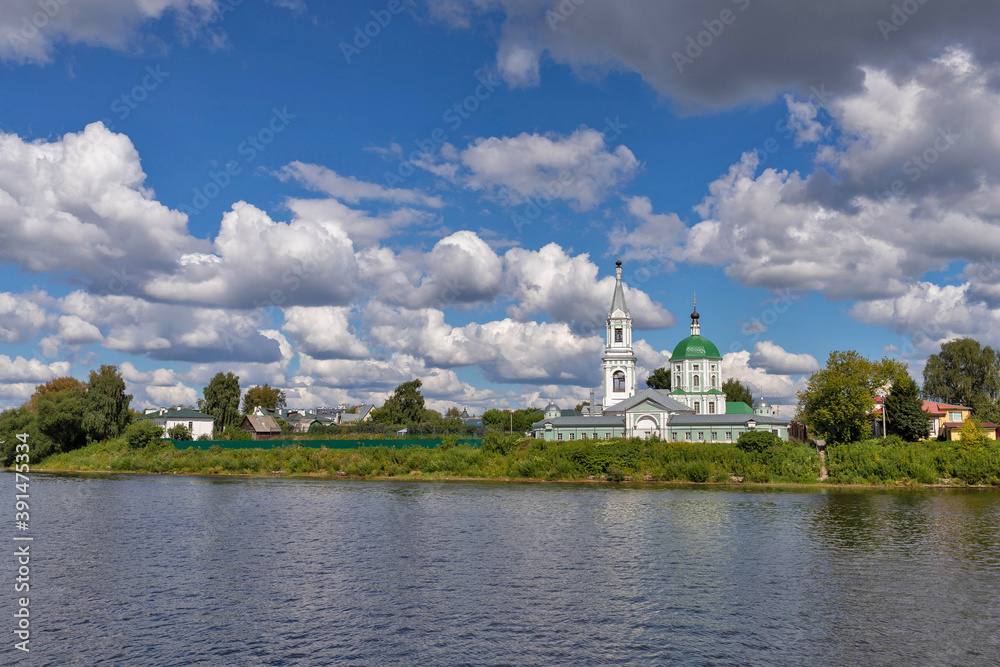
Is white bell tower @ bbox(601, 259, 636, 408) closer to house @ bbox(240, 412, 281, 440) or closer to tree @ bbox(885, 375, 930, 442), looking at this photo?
tree @ bbox(885, 375, 930, 442)

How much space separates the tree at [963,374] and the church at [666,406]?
79.8ft

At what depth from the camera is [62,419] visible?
9656 centimetres

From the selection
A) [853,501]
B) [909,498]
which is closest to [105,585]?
[853,501]

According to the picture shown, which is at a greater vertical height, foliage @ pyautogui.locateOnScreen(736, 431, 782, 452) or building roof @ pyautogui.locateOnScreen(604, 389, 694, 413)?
building roof @ pyautogui.locateOnScreen(604, 389, 694, 413)

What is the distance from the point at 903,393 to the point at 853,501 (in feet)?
92.4

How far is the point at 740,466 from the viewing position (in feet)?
244

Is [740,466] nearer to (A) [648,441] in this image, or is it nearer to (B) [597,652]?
(A) [648,441]

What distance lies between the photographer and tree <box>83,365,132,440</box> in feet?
320

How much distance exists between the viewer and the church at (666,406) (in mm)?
93363

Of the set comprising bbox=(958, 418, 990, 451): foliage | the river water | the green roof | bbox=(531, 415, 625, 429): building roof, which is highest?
the green roof

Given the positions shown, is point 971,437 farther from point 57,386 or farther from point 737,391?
point 57,386

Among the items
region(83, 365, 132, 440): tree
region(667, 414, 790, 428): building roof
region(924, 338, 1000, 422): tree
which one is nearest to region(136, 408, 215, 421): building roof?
region(83, 365, 132, 440): tree

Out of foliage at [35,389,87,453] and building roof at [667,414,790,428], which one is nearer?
building roof at [667,414,790,428]

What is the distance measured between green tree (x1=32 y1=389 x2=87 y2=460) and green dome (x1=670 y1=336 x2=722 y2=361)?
297 ft
